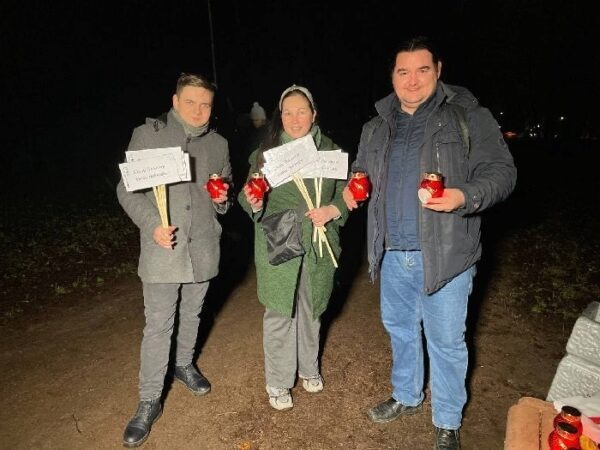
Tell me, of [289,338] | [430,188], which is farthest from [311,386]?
[430,188]

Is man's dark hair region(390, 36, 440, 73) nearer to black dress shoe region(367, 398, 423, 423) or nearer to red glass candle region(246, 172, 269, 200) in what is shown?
red glass candle region(246, 172, 269, 200)

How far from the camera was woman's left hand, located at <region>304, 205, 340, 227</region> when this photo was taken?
297 centimetres

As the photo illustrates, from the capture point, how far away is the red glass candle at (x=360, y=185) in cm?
277

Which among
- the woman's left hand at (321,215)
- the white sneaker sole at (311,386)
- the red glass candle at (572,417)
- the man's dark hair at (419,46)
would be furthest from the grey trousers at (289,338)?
the red glass candle at (572,417)

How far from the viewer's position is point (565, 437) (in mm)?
1997

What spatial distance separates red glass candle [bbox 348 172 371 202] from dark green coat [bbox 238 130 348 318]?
0.32m

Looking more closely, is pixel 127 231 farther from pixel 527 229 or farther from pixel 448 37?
pixel 448 37

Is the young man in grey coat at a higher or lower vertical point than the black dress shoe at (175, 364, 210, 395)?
higher

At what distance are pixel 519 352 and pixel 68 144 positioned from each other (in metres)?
21.4

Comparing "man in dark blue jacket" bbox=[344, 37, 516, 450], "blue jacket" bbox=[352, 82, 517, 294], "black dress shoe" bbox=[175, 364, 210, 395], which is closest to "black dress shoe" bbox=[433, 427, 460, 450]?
"man in dark blue jacket" bbox=[344, 37, 516, 450]

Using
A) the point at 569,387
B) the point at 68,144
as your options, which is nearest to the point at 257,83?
the point at 68,144

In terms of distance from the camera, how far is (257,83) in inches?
906

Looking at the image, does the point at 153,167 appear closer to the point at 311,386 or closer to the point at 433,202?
the point at 433,202

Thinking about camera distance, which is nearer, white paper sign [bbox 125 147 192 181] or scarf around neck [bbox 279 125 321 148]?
white paper sign [bbox 125 147 192 181]
